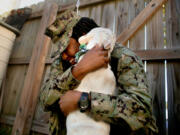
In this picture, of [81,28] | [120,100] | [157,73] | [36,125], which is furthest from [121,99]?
[36,125]

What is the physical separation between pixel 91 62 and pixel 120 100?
259 mm

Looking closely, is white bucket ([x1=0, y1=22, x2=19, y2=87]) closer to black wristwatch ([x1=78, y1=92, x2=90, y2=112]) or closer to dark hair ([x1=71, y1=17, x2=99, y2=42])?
dark hair ([x1=71, y1=17, x2=99, y2=42])

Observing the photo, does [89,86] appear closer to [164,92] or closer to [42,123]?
[164,92]

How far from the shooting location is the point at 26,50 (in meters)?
2.72

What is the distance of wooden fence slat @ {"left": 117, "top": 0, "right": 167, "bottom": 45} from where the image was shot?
171 cm

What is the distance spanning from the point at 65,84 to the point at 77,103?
0.16 meters

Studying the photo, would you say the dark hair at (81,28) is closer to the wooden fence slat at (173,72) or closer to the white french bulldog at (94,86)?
the white french bulldog at (94,86)

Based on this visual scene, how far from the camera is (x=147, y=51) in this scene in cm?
160

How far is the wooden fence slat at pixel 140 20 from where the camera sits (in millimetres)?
1714

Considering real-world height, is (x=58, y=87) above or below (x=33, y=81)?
below

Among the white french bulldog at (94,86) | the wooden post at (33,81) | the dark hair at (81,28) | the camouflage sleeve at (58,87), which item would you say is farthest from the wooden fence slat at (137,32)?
the wooden post at (33,81)

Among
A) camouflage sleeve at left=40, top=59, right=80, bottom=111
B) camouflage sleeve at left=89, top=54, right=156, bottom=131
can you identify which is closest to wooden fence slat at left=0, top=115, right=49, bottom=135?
camouflage sleeve at left=40, top=59, right=80, bottom=111

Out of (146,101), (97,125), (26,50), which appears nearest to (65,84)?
(97,125)

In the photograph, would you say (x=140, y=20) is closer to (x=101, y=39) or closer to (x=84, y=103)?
(x=101, y=39)
